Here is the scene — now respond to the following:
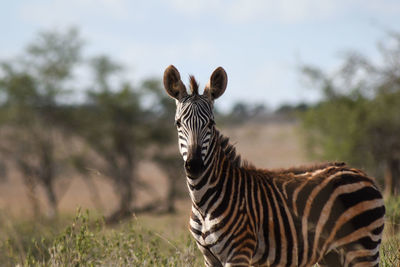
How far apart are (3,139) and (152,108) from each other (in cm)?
824

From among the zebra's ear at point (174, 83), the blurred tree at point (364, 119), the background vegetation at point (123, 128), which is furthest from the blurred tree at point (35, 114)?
the zebra's ear at point (174, 83)

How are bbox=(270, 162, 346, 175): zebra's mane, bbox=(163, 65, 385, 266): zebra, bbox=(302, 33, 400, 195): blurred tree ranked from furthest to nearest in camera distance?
bbox=(302, 33, 400, 195): blurred tree → bbox=(270, 162, 346, 175): zebra's mane → bbox=(163, 65, 385, 266): zebra

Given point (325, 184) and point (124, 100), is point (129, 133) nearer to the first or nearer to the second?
point (124, 100)

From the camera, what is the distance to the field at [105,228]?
6.19 metres

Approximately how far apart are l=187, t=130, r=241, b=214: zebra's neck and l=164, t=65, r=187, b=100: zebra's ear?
0.55 metres

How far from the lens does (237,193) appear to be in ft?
17.1

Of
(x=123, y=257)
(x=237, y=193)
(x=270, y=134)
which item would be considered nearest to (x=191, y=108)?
(x=237, y=193)

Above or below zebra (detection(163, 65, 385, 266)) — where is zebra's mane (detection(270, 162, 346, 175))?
above

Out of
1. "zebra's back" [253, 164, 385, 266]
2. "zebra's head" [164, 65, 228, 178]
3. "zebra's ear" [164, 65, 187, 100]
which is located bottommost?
"zebra's back" [253, 164, 385, 266]

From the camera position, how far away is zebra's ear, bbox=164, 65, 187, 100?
5.48 m

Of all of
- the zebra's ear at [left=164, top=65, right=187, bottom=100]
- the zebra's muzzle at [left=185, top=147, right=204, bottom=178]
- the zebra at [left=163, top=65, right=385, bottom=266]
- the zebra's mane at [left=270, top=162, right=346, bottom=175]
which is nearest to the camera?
the zebra's muzzle at [left=185, top=147, right=204, bottom=178]

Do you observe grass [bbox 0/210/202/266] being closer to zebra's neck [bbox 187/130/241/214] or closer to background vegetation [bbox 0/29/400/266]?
zebra's neck [bbox 187/130/241/214]

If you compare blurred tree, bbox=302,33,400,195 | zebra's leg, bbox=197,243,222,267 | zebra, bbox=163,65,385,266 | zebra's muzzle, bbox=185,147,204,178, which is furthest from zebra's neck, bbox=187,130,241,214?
blurred tree, bbox=302,33,400,195

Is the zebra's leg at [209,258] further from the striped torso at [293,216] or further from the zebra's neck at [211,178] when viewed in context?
the zebra's neck at [211,178]
